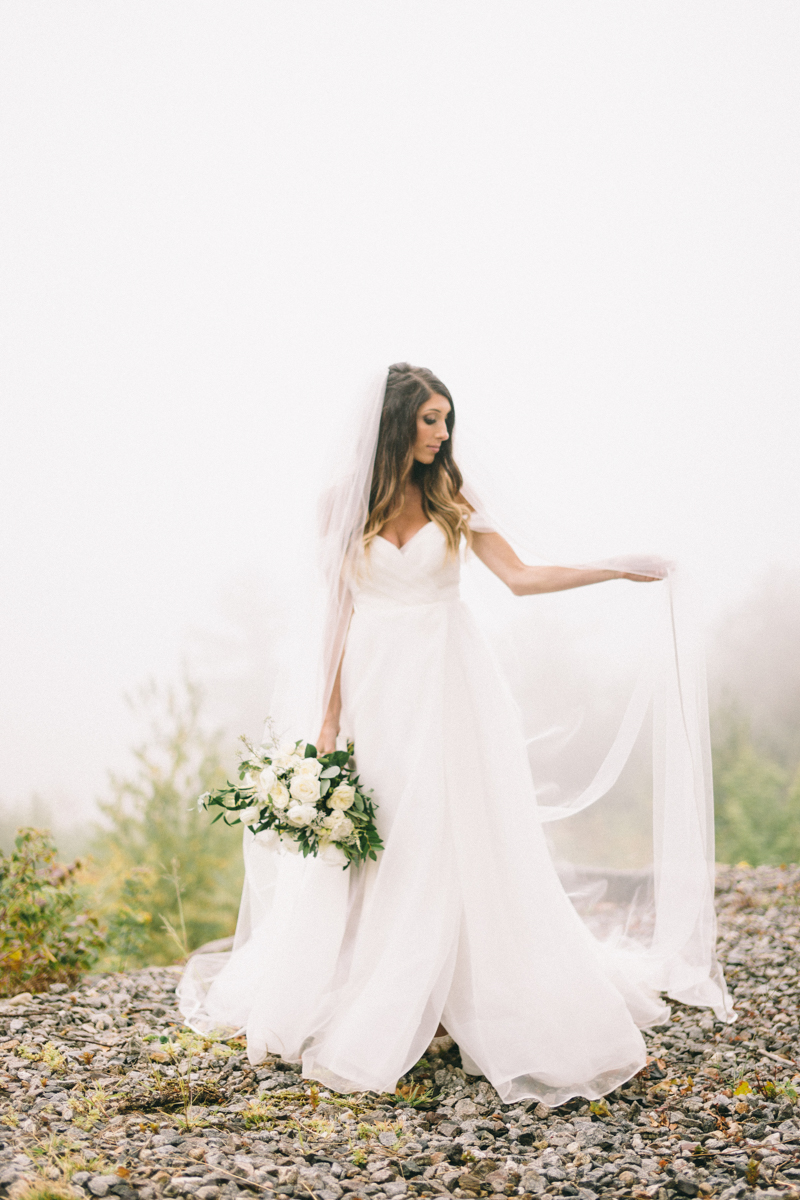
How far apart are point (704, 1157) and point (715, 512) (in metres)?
5.74

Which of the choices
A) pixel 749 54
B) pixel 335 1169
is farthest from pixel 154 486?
pixel 335 1169

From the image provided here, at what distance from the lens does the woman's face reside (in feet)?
10.4

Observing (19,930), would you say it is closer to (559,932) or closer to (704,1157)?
(559,932)

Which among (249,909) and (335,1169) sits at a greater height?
(249,909)

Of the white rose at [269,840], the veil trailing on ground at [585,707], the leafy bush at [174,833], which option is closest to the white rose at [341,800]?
the white rose at [269,840]

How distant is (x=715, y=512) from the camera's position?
7.45 m

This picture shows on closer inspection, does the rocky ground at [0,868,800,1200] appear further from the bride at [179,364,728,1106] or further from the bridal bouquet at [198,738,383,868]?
the bridal bouquet at [198,738,383,868]

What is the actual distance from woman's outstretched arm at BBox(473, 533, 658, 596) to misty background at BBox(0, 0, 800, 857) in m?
3.28

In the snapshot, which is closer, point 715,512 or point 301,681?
point 301,681

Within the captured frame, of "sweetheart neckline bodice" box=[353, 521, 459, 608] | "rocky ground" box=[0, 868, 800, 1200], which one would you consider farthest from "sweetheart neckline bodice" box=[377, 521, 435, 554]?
"rocky ground" box=[0, 868, 800, 1200]

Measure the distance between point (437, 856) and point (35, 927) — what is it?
2059 mm

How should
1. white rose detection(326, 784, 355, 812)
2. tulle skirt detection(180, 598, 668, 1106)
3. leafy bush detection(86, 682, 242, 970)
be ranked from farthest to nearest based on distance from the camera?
leafy bush detection(86, 682, 242, 970), white rose detection(326, 784, 355, 812), tulle skirt detection(180, 598, 668, 1106)

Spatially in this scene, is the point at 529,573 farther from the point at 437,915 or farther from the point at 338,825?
the point at 437,915

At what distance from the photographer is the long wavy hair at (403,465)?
3180mm
